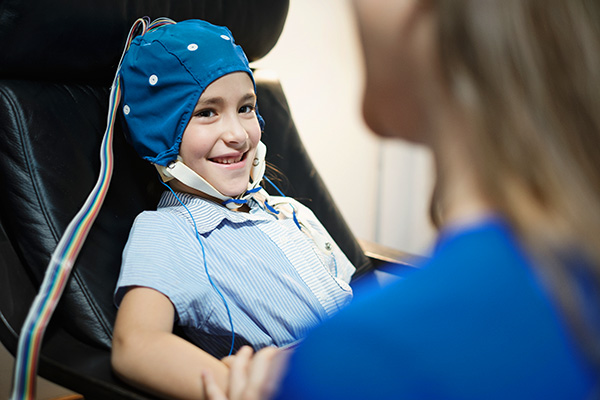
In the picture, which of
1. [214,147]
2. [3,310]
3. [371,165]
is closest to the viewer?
[3,310]

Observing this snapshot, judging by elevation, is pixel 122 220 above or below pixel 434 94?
below

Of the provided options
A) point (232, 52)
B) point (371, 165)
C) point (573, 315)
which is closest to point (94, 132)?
point (232, 52)

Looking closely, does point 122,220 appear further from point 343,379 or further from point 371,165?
point 371,165

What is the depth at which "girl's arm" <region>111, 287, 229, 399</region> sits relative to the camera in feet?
2.43

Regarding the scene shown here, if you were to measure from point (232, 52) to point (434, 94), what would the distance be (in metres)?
0.71

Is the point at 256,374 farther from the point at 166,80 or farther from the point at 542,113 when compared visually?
the point at 166,80

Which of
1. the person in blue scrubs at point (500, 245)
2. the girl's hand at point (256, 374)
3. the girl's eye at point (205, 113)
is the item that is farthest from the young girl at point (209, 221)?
the person in blue scrubs at point (500, 245)

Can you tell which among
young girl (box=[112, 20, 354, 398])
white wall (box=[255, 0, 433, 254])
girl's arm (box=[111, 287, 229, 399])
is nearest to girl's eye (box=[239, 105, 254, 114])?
young girl (box=[112, 20, 354, 398])

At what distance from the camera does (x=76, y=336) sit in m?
0.90

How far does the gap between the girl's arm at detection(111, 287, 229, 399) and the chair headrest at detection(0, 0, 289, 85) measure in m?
0.46

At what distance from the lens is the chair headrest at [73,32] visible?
92cm

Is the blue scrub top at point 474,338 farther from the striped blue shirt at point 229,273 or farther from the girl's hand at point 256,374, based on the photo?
the striped blue shirt at point 229,273

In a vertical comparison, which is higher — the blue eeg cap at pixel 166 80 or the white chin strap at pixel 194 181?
the blue eeg cap at pixel 166 80

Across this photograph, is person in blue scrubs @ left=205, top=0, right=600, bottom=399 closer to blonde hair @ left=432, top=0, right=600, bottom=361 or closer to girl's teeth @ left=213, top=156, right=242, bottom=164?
blonde hair @ left=432, top=0, right=600, bottom=361
